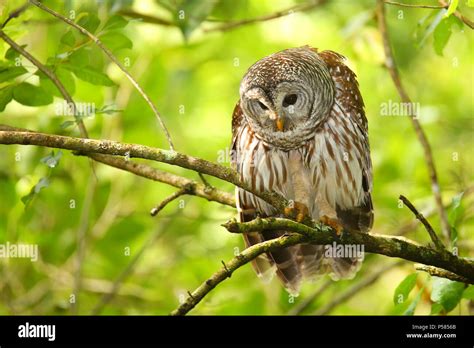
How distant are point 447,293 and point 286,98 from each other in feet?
5.37

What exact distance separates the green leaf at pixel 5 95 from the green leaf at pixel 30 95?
0.12 ft

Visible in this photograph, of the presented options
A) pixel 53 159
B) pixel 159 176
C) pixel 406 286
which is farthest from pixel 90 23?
pixel 406 286

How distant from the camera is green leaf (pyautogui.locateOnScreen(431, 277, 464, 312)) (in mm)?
3738

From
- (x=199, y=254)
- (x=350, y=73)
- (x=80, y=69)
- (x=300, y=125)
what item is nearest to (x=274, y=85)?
(x=300, y=125)

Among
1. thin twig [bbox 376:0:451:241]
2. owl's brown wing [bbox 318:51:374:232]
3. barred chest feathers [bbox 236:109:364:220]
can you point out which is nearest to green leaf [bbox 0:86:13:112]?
barred chest feathers [bbox 236:109:364:220]

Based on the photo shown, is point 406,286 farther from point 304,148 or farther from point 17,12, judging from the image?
point 17,12

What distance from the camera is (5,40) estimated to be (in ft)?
12.9

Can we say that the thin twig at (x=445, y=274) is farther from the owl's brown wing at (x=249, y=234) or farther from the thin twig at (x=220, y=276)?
the owl's brown wing at (x=249, y=234)

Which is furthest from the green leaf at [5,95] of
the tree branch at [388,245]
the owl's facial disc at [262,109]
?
the tree branch at [388,245]

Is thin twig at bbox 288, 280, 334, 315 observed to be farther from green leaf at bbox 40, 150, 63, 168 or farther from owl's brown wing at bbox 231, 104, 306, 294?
green leaf at bbox 40, 150, 63, 168

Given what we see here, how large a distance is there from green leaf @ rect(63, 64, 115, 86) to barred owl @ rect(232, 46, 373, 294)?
941 millimetres
